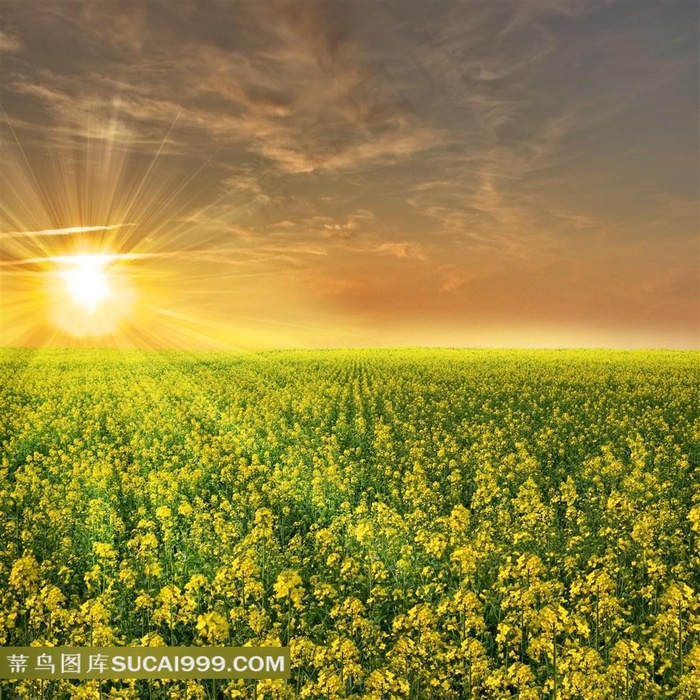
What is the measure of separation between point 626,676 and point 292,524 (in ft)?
26.3

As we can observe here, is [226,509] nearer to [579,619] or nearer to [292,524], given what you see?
[292,524]

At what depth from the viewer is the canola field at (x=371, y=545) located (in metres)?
7.32

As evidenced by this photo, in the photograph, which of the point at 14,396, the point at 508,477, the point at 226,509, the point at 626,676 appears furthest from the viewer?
the point at 14,396

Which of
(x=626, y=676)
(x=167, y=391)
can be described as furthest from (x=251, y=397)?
(x=626, y=676)

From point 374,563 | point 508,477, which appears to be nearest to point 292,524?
point 374,563

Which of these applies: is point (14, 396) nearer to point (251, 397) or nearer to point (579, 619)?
point (251, 397)

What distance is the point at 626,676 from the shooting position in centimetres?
667

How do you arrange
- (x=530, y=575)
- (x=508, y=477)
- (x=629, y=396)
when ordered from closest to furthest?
(x=530, y=575) → (x=508, y=477) → (x=629, y=396)

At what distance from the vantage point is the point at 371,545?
1070cm

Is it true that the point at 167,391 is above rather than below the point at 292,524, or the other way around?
above

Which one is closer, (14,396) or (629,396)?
(629,396)

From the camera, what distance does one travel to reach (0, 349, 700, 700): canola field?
7320 mm

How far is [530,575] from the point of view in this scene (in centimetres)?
866

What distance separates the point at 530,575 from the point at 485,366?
136ft
